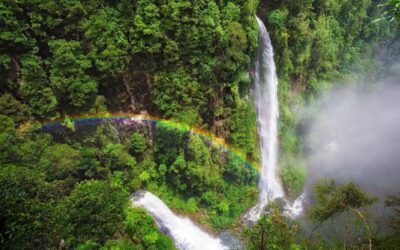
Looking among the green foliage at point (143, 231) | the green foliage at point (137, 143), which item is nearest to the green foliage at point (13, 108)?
the green foliage at point (137, 143)

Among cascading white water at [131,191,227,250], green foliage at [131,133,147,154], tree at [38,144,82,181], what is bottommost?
cascading white water at [131,191,227,250]

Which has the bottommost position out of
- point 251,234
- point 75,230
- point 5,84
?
point 75,230

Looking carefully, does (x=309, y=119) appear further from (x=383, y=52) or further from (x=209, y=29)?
(x=383, y=52)

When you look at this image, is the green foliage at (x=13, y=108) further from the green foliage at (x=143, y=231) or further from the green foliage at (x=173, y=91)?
the green foliage at (x=173, y=91)

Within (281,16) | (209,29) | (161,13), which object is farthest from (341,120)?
(161,13)

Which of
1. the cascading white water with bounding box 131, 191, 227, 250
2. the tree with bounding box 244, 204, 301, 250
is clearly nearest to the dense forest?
the tree with bounding box 244, 204, 301, 250

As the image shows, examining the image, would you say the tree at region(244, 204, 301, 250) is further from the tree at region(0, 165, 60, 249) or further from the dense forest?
the tree at region(0, 165, 60, 249)

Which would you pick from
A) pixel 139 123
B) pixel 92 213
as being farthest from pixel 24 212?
pixel 139 123
